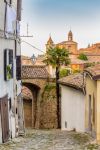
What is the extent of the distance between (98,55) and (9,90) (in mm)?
126533

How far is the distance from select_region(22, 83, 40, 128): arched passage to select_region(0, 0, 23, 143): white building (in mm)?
19602

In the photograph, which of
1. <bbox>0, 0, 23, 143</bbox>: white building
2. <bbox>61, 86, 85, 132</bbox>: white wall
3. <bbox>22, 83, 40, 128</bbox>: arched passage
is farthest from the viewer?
<bbox>22, 83, 40, 128</bbox>: arched passage

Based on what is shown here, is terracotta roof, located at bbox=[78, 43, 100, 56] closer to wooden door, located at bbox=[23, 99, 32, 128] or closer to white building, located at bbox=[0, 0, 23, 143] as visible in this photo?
wooden door, located at bbox=[23, 99, 32, 128]

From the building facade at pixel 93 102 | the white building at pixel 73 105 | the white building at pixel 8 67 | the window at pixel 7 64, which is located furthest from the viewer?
the white building at pixel 73 105

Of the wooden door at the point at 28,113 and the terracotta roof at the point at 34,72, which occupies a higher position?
the terracotta roof at the point at 34,72

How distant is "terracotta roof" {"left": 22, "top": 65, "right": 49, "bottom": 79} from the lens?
4453 centimetres

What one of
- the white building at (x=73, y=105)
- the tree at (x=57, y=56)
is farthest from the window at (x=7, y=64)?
the tree at (x=57, y=56)

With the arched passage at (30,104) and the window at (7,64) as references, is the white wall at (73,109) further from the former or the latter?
the arched passage at (30,104)

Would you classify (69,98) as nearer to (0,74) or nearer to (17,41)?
(17,41)

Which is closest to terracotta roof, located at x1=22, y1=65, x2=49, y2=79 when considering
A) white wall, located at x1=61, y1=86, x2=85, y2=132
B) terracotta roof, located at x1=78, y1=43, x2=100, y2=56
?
white wall, located at x1=61, y1=86, x2=85, y2=132

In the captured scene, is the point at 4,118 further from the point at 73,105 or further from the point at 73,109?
the point at 73,109

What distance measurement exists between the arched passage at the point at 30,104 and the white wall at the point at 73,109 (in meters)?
14.0

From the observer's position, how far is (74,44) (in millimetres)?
159375

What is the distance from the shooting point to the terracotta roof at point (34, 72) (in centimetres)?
4453
